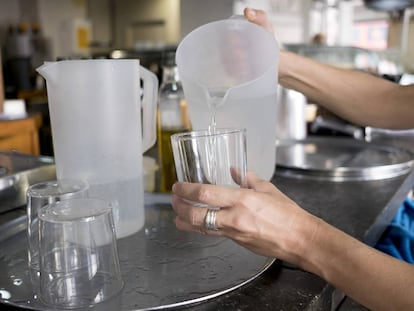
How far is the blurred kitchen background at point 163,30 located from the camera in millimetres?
3184

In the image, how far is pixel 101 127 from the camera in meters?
0.60

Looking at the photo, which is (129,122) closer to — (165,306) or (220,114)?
(220,114)

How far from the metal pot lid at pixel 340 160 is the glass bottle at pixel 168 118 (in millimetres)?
281

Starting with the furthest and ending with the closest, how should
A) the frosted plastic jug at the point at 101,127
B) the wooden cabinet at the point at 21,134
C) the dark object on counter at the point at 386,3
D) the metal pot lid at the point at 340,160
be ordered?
the dark object on counter at the point at 386,3
the wooden cabinet at the point at 21,134
the metal pot lid at the point at 340,160
the frosted plastic jug at the point at 101,127

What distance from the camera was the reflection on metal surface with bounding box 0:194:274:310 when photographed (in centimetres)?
47

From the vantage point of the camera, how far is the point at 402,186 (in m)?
0.94

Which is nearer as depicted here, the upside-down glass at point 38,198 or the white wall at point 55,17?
the upside-down glass at point 38,198

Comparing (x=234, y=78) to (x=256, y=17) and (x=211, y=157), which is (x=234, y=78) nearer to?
(x=256, y=17)

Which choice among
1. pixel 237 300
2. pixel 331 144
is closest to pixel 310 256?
pixel 237 300

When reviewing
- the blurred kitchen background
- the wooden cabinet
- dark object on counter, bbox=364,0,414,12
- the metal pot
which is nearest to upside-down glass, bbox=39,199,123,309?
the metal pot

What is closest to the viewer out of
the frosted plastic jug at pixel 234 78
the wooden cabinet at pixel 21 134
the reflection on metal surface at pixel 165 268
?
the reflection on metal surface at pixel 165 268

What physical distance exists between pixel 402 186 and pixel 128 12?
4238 millimetres

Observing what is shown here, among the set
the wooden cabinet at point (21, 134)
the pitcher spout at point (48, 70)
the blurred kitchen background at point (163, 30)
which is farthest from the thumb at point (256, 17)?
the blurred kitchen background at point (163, 30)

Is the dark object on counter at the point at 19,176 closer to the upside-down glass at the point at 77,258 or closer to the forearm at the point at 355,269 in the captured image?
the upside-down glass at the point at 77,258
